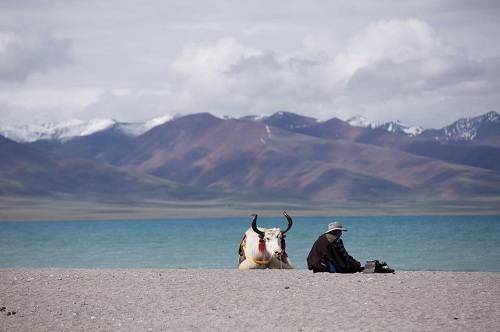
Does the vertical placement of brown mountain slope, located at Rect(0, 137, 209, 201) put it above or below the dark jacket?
above

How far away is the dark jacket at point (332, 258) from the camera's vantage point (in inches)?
677

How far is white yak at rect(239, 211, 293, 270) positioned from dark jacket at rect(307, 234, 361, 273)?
111 cm

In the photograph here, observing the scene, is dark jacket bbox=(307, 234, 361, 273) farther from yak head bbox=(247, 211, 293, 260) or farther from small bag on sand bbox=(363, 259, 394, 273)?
yak head bbox=(247, 211, 293, 260)

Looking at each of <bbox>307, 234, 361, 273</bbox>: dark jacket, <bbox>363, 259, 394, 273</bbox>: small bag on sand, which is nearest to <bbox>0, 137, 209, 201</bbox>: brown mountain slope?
<bbox>307, 234, 361, 273</bbox>: dark jacket

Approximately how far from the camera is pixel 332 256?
17312 mm

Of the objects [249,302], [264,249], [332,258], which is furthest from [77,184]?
[249,302]

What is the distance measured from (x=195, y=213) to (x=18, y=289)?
5363 inches

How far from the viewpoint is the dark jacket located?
17.2 meters

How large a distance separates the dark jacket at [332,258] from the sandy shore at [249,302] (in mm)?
632

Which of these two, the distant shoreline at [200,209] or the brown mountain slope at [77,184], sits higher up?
the brown mountain slope at [77,184]

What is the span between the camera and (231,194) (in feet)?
641

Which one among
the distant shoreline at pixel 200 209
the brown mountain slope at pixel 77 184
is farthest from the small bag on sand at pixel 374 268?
the brown mountain slope at pixel 77 184

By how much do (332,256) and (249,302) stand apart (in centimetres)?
384

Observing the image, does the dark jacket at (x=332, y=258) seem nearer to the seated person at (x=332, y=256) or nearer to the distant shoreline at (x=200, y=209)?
the seated person at (x=332, y=256)
